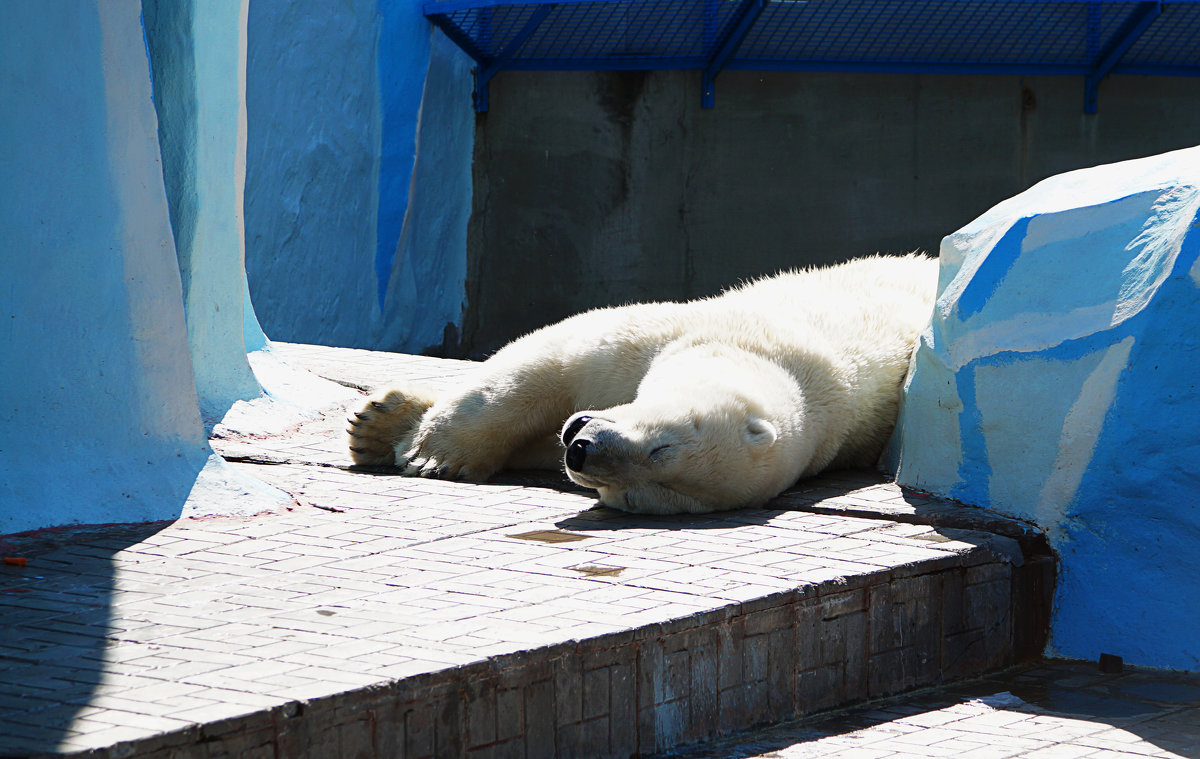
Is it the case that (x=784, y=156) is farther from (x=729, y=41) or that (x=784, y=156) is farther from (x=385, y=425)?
(x=385, y=425)

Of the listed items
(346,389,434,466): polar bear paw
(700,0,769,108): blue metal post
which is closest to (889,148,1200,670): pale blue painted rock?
(346,389,434,466): polar bear paw

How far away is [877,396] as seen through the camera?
14.3 feet

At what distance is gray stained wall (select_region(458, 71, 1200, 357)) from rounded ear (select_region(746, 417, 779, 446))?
6.63 m

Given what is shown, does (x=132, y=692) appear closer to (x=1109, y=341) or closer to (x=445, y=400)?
(x=445, y=400)

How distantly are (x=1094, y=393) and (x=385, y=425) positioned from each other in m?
2.21

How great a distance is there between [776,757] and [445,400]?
79.4 inches

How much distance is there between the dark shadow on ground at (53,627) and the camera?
1.92 metres

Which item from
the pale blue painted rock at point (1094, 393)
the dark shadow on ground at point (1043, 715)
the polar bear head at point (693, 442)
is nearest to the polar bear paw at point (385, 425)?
the polar bear head at point (693, 442)

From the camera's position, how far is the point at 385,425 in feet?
14.3

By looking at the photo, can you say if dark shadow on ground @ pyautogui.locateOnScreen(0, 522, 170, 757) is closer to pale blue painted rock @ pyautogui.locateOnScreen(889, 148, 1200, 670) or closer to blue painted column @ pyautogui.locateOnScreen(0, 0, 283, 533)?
blue painted column @ pyautogui.locateOnScreen(0, 0, 283, 533)

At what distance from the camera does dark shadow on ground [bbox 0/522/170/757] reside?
6.29 feet

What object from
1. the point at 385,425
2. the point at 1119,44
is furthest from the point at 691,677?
the point at 1119,44

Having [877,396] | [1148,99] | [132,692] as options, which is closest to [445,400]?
[877,396]

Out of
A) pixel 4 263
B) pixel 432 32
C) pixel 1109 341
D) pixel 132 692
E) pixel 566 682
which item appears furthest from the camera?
pixel 432 32
